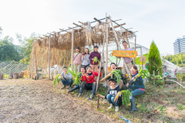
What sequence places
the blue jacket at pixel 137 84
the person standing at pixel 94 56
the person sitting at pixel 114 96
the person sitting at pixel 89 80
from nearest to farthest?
the person sitting at pixel 114 96 → the blue jacket at pixel 137 84 → the person sitting at pixel 89 80 → the person standing at pixel 94 56

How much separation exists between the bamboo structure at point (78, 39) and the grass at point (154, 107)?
4.42ft

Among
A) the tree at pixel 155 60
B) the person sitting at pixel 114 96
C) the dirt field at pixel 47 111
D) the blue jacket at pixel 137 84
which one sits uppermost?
the tree at pixel 155 60

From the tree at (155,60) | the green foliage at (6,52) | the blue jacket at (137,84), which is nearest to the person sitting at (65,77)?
the blue jacket at (137,84)

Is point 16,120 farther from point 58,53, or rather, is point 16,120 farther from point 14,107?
point 58,53

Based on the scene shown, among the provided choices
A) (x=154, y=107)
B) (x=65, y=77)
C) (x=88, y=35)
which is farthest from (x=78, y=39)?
(x=154, y=107)

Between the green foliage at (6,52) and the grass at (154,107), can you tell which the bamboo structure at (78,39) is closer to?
the grass at (154,107)

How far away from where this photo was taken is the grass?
8.77ft

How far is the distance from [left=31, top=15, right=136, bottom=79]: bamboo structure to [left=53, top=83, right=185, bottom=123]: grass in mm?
1348

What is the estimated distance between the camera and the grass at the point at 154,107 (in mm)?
2674

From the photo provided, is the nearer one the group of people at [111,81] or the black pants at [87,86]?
the group of people at [111,81]

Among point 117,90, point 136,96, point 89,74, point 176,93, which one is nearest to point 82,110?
point 117,90

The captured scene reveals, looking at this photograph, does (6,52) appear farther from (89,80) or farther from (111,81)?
(111,81)

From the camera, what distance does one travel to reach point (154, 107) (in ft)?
10.1

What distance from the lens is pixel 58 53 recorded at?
8.91 metres
